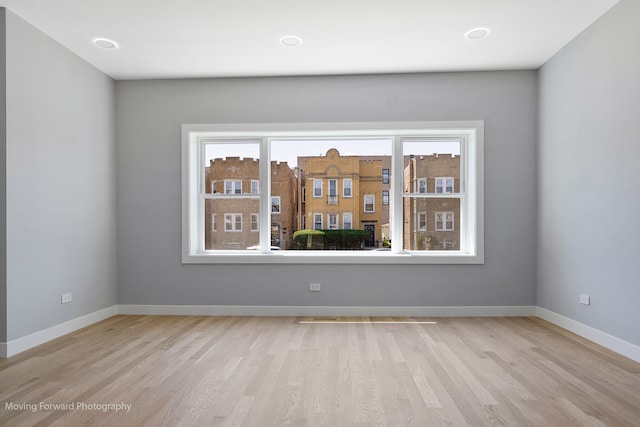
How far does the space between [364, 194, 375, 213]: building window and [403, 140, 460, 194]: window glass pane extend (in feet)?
1.41

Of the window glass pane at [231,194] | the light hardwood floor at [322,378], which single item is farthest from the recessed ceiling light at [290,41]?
the light hardwood floor at [322,378]

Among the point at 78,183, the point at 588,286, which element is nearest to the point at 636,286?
the point at 588,286

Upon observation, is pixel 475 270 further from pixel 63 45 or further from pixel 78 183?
pixel 63 45

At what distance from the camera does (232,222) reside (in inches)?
190

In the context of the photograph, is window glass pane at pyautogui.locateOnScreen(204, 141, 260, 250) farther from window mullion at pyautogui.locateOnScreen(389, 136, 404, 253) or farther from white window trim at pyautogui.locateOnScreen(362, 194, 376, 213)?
window mullion at pyautogui.locateOnScreen(389, 136, 404, 253)

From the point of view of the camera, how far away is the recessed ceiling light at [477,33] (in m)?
3.52

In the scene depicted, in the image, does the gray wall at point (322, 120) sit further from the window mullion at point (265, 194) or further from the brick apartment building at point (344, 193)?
the brick apartment building at point (344, 193)

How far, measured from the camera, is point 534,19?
132 inches

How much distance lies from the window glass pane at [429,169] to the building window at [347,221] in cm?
76

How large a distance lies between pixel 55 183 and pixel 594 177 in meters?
5.12

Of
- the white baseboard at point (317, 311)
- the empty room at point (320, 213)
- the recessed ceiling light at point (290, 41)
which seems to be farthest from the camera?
the white baseboard at point (317, 311)

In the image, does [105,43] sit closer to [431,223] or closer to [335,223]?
[335,223]

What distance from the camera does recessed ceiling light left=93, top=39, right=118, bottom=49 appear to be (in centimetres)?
372

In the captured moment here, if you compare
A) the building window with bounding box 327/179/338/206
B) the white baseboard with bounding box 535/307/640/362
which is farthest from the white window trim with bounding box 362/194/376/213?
the white baseboard with bounding box 535/307/640/362
